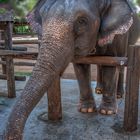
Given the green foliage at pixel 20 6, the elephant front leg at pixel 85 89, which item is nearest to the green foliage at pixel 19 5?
the green foliage at pixel 20 6

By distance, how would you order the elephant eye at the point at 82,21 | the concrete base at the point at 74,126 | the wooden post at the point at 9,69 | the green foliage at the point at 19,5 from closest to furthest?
the elephant eye at the point at 82,21, the concrete base at the point at 74,126, the wooden post at the point at 9,69, the green foliage at the point at 19,5

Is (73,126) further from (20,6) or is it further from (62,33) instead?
(20,6)

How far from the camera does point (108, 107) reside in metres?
3.10

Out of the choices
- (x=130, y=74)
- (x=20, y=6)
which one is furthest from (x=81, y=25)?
(x=20, y=6)

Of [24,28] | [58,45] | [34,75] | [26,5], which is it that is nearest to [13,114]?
[34,75]

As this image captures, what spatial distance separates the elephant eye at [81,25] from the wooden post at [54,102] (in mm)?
620

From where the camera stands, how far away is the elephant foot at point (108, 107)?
307 centimetres

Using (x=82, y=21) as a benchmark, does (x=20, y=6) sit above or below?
above

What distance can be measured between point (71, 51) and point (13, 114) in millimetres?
632

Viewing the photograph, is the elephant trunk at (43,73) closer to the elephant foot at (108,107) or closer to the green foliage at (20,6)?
the elephant foot at (108,107)

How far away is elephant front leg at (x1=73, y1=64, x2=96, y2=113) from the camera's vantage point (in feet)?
10.1

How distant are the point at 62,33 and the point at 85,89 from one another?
1096mm

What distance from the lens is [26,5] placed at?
12.6 meters

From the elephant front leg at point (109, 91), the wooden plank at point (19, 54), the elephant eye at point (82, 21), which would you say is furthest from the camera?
the elephant front leg at point (109, 91)
